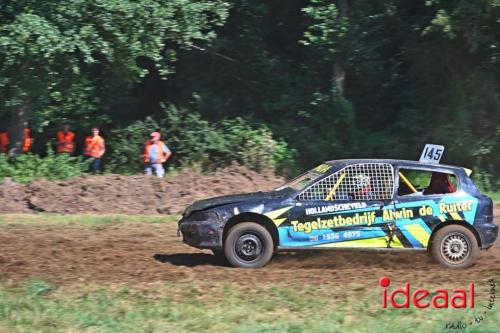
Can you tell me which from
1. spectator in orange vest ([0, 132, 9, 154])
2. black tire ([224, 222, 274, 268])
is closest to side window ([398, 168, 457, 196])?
black tire ([224, 222, 274, 268])

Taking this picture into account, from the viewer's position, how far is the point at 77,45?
67.8ft

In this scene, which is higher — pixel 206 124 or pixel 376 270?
pixel 206 124

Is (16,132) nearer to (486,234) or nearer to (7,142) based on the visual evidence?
(7,142)

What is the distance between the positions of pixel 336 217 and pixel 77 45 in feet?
37.8

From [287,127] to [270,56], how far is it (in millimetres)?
3309

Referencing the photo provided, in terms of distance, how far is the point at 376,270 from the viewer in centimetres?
1124

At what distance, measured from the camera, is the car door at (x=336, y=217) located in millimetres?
11312

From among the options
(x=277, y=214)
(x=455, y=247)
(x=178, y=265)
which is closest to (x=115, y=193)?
(x=178, y=265)

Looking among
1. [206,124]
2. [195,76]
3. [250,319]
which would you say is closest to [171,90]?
[195,76]

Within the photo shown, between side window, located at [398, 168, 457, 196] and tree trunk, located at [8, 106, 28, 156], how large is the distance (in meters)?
14.3

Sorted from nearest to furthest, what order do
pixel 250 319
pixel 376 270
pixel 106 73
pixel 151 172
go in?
pixel 250 319 → pixel 376 270 → pixel 151 172 → pixel 106 73

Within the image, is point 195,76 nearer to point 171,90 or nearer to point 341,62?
point 171,90

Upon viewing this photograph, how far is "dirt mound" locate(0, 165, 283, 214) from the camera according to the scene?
18.2 m

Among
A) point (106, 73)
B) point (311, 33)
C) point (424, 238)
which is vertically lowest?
point (424, 238)
